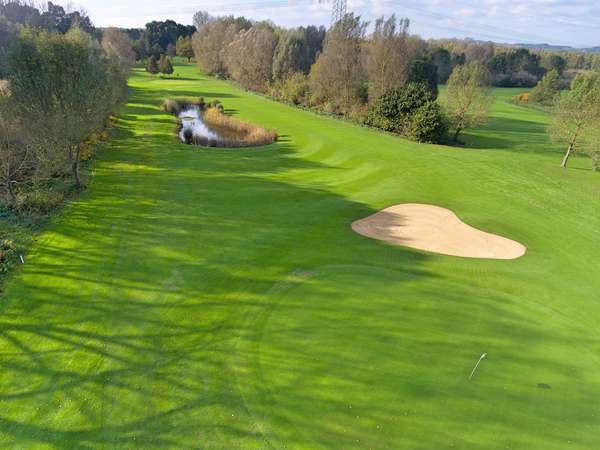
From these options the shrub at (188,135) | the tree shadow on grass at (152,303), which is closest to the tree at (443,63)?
the shrub at (188,135)

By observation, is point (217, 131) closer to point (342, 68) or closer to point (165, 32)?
point (342, 68)

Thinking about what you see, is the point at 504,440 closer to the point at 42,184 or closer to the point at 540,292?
the point at 540,292

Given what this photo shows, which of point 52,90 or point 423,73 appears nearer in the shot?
point 52,90

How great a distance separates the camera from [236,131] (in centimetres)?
4806

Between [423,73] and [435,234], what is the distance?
4431 centimetres

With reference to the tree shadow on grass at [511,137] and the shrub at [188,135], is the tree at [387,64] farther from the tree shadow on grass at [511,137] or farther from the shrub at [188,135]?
the shrub at [188,135]

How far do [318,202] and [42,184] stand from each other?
17727 mm

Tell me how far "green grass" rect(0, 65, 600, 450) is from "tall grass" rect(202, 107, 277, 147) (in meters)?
16.0

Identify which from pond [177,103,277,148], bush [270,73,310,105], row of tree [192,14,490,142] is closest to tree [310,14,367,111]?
row of tree [192,14,490,142]

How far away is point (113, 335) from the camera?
38.6 ft

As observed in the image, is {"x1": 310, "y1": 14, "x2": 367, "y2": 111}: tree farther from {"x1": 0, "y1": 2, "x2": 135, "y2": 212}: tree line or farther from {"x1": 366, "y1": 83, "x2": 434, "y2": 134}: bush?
{"x1": 0, "y1": 2, "x2": 135, "y2": 212}: tree line

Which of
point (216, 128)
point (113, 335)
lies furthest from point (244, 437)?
point (216, 128)

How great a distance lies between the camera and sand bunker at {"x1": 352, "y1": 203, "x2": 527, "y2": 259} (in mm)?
18781

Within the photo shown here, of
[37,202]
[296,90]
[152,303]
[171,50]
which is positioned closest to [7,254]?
[37,202]
